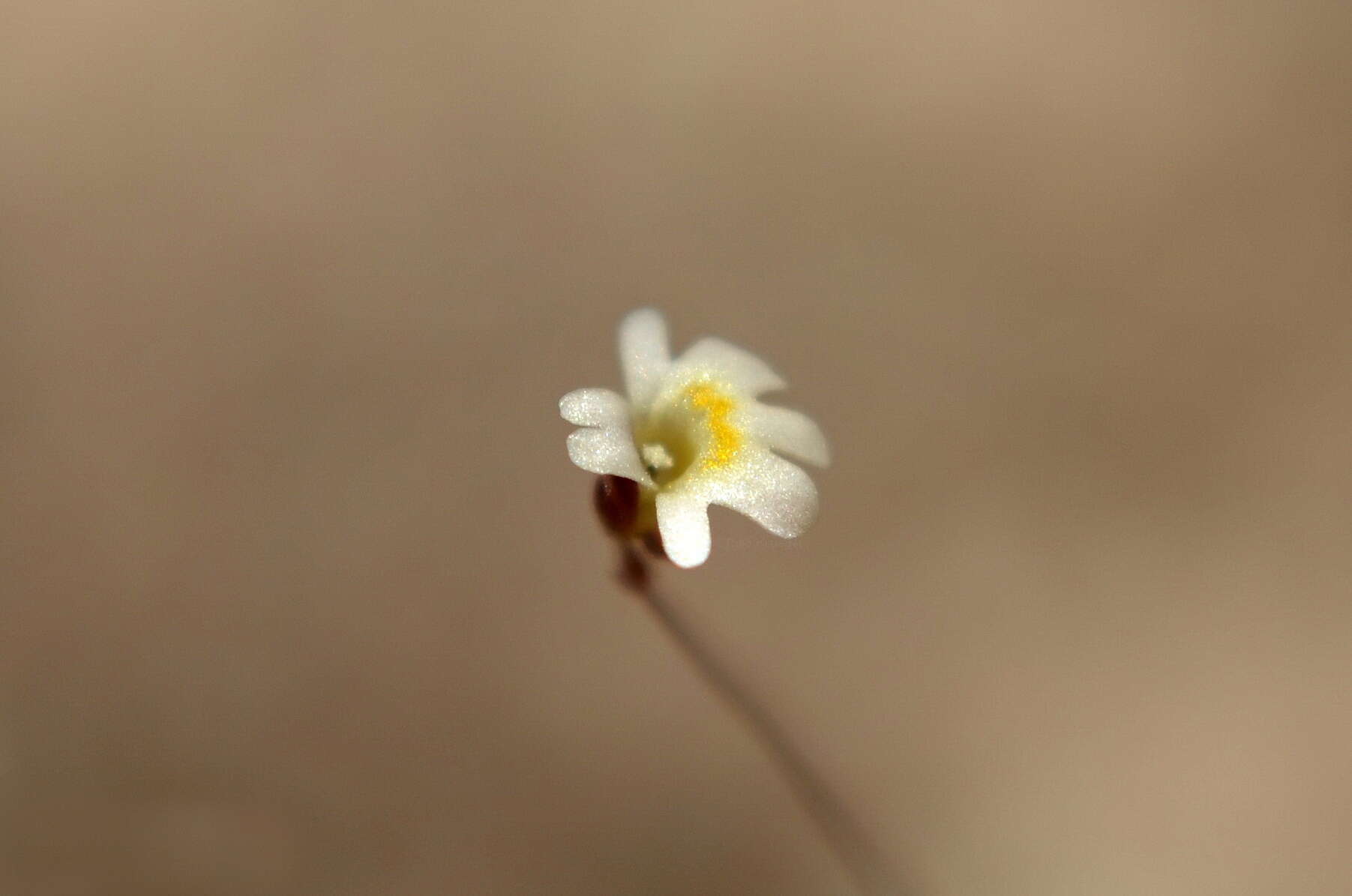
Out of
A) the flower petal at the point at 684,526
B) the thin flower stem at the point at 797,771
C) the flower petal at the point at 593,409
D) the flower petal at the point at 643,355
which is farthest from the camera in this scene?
the thin flower stem at the point at 797,771

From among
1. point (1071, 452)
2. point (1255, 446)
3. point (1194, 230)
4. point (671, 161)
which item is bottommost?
point (1255, 446)

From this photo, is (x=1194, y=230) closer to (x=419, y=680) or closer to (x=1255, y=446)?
(x=1255, y=446)

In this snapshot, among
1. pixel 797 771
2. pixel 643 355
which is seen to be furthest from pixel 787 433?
pixel 797 771

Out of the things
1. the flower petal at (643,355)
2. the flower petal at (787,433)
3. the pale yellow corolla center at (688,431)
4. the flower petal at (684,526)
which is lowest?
the flower petal at (684,526)

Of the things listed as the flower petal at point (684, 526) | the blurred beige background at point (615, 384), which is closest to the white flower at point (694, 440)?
the flower petal at point (684, 526)

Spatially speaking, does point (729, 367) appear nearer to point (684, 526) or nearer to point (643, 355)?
point (643, 355)

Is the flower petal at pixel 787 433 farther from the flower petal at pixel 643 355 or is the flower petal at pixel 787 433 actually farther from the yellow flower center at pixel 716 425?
the flower petal at pixel 643 355

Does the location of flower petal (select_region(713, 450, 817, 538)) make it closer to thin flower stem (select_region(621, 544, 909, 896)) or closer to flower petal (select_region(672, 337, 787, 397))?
flower petal (select_region(672, 337, 787, 397))

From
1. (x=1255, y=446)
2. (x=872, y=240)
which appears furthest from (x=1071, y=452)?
(x=872, y=240)
